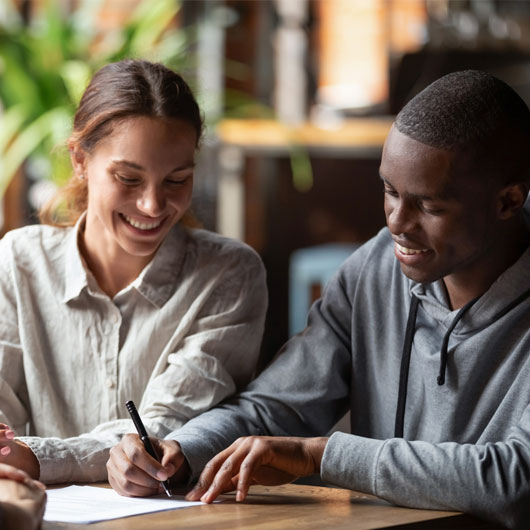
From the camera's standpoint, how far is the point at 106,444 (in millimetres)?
1518

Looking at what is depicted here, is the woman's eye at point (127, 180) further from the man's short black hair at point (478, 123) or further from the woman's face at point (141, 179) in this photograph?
the man's short black hair at point (478, 123)

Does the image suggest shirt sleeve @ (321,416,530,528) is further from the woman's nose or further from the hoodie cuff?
the woman's nose

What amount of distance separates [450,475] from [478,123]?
1.52 ft

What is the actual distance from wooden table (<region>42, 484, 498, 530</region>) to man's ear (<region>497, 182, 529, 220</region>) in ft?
1.38

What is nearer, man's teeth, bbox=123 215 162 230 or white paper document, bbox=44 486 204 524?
white paper document, bbox=44 486 204 524

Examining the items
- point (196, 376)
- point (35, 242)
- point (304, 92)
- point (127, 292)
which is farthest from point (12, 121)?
point (304, 92)

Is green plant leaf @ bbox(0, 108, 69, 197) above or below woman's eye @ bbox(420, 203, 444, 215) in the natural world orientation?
below

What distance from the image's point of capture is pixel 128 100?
1654 millimetres

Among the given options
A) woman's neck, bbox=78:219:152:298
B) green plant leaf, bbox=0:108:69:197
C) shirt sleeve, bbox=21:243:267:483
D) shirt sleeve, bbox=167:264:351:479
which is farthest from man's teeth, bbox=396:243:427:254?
green plant leaf, bbox=0:108:69:197

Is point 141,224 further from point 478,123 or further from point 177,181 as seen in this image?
point 478,123

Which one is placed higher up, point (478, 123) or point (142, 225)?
point (478, 123)

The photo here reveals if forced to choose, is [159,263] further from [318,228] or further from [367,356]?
[318,228]

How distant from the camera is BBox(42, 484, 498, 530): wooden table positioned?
1208 millimetres

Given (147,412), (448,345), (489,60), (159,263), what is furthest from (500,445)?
(489,60)
